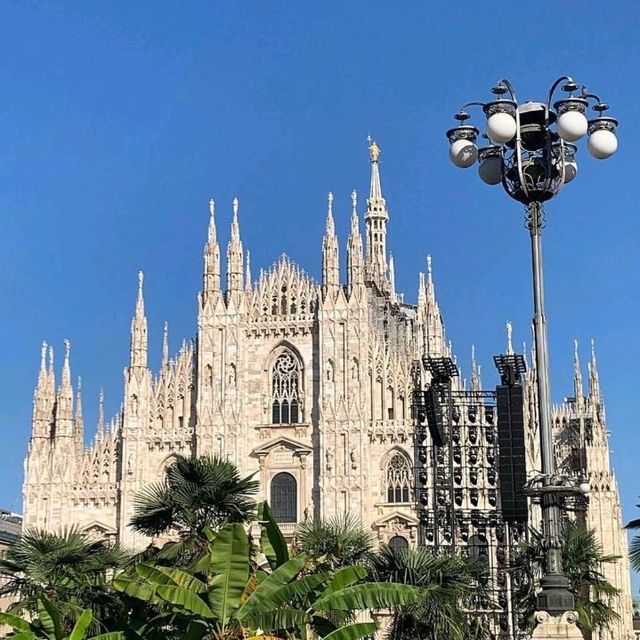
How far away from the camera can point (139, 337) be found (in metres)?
56.7

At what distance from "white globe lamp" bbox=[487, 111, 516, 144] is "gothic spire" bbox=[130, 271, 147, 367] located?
135 feet

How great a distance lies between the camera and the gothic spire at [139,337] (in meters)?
56.3

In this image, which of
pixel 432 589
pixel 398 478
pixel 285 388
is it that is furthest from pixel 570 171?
pixel 285 388

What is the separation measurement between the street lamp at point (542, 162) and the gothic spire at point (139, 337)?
40.0m

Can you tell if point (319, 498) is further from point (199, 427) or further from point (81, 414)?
point (81, 414)

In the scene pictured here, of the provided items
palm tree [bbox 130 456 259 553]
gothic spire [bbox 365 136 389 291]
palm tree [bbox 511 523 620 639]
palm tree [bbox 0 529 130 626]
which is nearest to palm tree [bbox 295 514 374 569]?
palm tree [bbox 130 456 259 553]

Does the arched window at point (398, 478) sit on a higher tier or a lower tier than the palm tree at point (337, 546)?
higher

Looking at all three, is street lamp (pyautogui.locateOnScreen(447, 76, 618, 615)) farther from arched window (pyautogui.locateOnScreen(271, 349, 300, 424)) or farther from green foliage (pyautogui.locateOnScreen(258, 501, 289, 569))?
arched window (pyautogui.locateOnScreen(271, 349, 300, 424))

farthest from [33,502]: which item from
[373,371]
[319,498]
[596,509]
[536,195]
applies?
[536,195]

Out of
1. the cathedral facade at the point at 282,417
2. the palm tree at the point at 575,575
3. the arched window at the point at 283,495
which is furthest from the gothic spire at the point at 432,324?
the palm tree at the point at 575,575

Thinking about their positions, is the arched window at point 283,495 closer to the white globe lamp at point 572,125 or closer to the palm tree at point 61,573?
the palm tree at point 61,573

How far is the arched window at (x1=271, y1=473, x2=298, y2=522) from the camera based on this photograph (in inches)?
2127

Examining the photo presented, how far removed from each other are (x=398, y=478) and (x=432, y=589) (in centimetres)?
2573

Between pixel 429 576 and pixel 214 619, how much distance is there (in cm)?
1055
